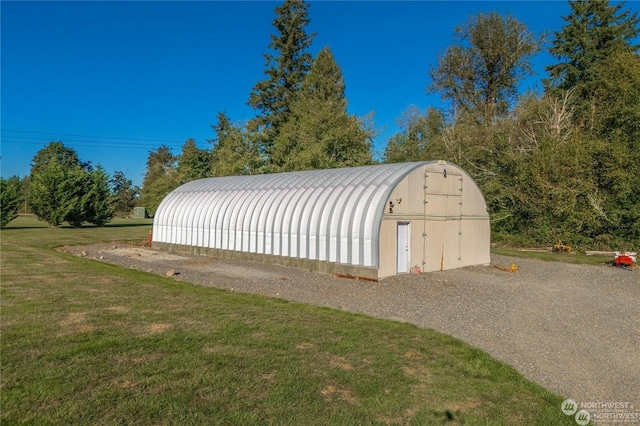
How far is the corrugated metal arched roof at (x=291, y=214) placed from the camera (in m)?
15.4

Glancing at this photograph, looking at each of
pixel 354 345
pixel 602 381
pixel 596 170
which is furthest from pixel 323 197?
pixel 596 170

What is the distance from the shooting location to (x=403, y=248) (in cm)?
1591

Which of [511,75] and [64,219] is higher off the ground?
[511,75]

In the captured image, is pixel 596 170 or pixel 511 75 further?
pixel 511 75

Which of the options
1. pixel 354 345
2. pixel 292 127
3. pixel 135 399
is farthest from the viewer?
pixel 292 127

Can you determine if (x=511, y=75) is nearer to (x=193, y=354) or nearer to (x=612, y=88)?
(x=612, y=88)

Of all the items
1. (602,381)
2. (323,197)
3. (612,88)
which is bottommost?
(602,381)

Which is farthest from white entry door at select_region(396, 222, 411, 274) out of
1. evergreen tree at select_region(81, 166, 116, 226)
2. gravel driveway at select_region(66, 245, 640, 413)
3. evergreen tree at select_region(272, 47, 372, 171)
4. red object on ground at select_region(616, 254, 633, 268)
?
evergreen tree at select_region(81, 166, 116, 226)

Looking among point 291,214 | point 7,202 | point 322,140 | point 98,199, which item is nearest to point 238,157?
point 322,140

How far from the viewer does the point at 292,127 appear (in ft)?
142

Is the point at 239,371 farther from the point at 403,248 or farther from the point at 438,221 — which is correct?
the point at 438,221

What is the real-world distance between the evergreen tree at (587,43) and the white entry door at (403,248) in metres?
25.7

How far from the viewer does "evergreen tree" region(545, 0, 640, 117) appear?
33.6m

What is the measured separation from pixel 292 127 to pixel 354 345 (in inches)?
1514
